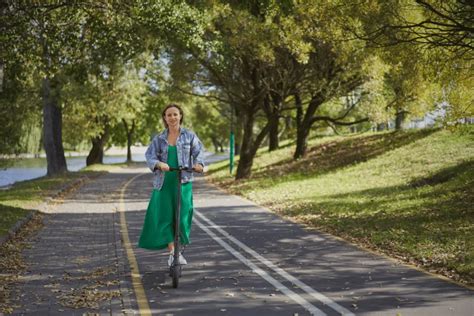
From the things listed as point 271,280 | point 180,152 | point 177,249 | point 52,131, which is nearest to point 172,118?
point 180,152

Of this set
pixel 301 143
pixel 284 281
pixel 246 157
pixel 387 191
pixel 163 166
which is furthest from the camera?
pixel 301 143

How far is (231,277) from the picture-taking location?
28.1ft

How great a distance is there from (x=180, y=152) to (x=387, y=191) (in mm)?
12657

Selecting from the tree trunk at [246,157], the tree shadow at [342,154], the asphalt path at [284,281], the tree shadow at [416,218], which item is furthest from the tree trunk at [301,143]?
the asphalt path at [284,281]

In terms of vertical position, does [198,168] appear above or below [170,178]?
above

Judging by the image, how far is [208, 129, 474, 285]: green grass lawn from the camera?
36.3 feet

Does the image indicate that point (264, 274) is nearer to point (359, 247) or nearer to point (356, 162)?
point (359, 247)

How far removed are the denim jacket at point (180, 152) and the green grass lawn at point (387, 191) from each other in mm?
3948

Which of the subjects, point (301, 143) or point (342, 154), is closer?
point (342, 154)

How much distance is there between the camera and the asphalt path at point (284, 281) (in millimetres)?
6930

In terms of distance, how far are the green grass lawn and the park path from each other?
32.1 inches

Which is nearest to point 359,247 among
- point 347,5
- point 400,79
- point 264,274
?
point 264,274

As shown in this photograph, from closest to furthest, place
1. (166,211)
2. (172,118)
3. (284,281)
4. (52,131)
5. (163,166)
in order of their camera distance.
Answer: (163,166) < (172,118) < (166,211) < (284,281) < (52,131)

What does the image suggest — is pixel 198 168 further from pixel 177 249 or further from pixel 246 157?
pixel 246 157
